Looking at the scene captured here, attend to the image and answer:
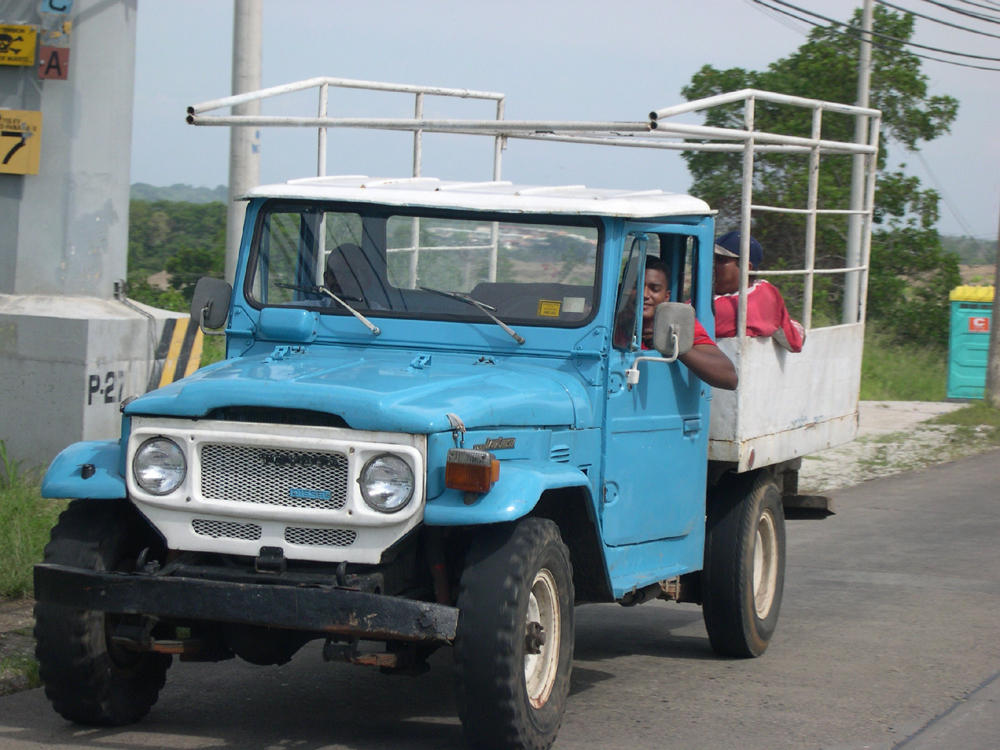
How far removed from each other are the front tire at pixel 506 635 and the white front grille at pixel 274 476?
53cm

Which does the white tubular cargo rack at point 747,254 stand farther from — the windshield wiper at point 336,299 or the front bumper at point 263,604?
the front bumper at point 263,604

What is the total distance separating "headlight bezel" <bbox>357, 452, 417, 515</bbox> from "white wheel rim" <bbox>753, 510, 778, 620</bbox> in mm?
3119

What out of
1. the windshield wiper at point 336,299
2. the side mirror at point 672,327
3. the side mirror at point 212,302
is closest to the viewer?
the side mirror at point 672,327

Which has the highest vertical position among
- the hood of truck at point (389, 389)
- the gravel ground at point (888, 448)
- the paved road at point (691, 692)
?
the hood of truck at point (389, 389)

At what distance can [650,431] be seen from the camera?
6.31 meters

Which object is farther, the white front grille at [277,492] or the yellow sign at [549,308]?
the yellow sign at [549,308]

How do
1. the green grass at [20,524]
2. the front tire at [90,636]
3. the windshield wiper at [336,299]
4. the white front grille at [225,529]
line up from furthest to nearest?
the green grass at [20,524] < the windshield wiper at [336,299] < the front tire at [90,636] < the white front grille at [225,529]

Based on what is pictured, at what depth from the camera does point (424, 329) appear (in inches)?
239

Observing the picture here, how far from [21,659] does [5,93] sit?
443cm

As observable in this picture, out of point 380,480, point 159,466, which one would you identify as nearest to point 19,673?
point 159,466

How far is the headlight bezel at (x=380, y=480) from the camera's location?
494cm

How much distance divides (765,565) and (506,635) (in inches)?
124

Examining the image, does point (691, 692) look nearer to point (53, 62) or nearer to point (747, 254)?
point (747, 254)

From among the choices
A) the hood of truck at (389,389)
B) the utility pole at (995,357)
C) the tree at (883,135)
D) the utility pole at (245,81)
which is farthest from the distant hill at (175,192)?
the hood of truck at (389,389)
